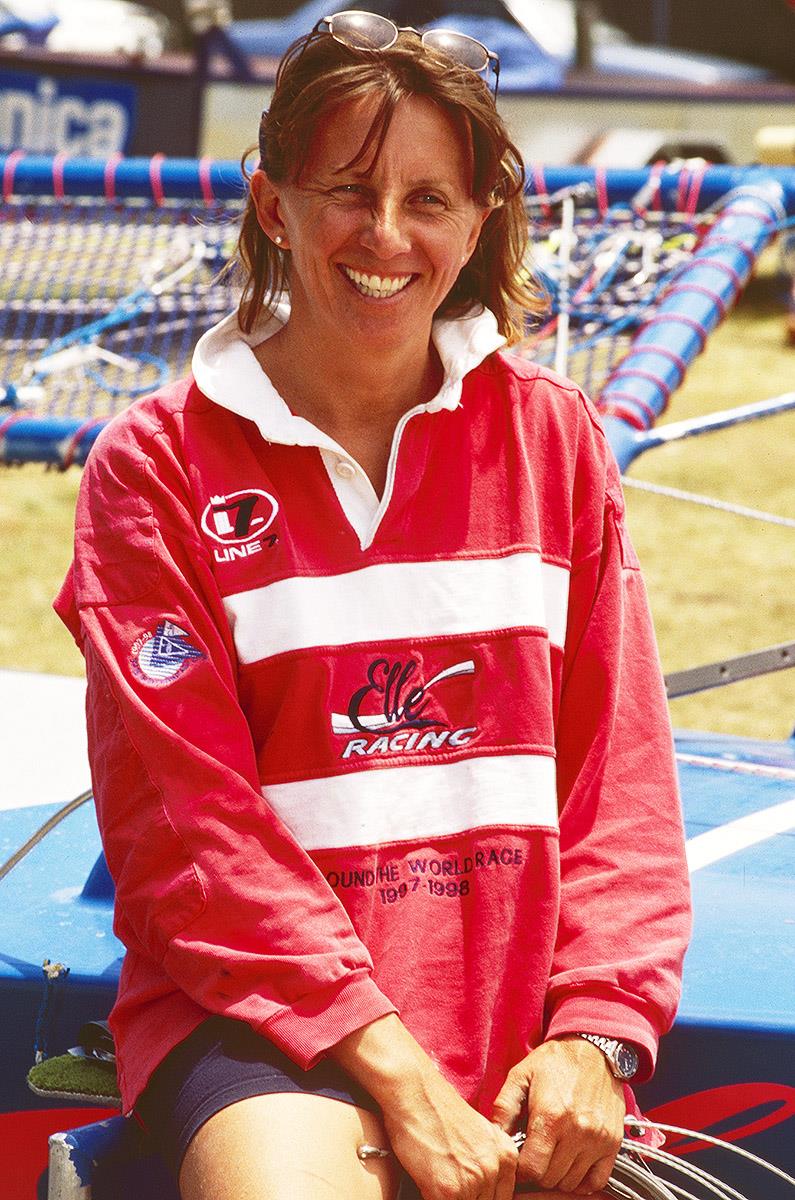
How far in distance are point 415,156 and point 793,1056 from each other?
1037mm

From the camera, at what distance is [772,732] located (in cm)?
480

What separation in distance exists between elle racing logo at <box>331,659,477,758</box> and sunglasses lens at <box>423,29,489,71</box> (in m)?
0.64

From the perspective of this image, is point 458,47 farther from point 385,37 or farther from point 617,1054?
point 617,1054

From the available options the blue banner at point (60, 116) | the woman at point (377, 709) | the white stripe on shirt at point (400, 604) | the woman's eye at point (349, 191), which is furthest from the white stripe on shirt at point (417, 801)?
the blue banner at point (60, 116)

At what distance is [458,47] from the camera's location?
177 cm

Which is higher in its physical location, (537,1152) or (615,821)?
(615,821)

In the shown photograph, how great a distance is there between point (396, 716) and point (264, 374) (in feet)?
1.33

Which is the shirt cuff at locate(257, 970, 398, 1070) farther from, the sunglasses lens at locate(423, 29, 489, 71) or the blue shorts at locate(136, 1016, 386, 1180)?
the sunglasses lens at locate(423, 29, 489, 71)

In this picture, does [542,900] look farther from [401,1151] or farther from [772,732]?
[772,732]

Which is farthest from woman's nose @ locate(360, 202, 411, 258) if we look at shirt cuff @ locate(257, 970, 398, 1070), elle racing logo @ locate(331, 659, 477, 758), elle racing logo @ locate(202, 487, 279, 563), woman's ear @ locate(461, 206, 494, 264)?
shirt cuff @ locate(257, 970, 398, 1070)

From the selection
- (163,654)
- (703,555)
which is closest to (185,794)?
(163,654)

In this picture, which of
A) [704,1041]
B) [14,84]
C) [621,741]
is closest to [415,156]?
[621,741]

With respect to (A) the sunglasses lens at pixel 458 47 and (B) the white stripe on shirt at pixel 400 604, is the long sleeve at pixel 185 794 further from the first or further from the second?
(A) the sunglasses lens at pixel 458 47

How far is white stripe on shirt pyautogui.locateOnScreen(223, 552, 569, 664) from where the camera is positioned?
172 centimetres
